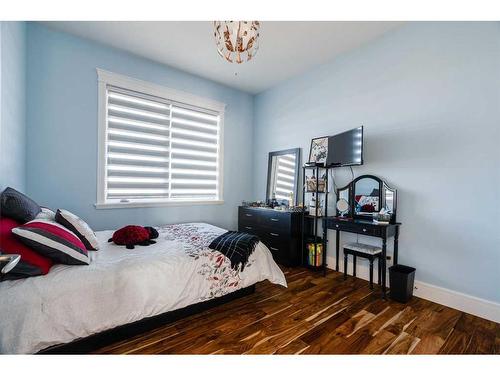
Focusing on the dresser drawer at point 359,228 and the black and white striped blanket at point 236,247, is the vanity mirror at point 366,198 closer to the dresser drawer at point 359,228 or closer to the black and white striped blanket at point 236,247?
the dresser drawer at point 359,228

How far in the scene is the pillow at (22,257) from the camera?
4.43ft

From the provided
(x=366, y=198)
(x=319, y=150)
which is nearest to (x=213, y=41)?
(x=319, y=150)

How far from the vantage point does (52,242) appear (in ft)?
4.86

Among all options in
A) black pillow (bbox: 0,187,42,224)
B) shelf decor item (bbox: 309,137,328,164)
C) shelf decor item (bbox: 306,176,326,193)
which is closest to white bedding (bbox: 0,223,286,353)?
black pillow (bbox: 0,187,42,224)

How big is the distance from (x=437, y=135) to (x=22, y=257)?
355cm

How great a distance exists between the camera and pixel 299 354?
5.21 ft

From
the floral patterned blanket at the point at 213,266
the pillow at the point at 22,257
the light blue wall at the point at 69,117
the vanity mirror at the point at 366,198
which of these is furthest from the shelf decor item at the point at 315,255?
the pillow at the point at 22,257

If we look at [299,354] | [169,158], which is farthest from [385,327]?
[169,158]

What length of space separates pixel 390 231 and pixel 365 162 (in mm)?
904

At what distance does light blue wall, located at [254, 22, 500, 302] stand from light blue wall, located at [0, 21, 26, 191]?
3.48 metres

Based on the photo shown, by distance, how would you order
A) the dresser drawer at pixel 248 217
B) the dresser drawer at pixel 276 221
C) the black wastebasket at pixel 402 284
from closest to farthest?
the black wastebasket at pixel 402 284 < the dresser drawer at pixel 276 221 < the dresser drawer at pixel 248 217

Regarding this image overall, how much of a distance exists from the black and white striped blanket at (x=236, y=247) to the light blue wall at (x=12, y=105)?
5.99 feet

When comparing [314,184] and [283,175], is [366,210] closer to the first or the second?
[314,184]

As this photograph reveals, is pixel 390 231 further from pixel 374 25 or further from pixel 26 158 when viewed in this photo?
pixel 26 158
